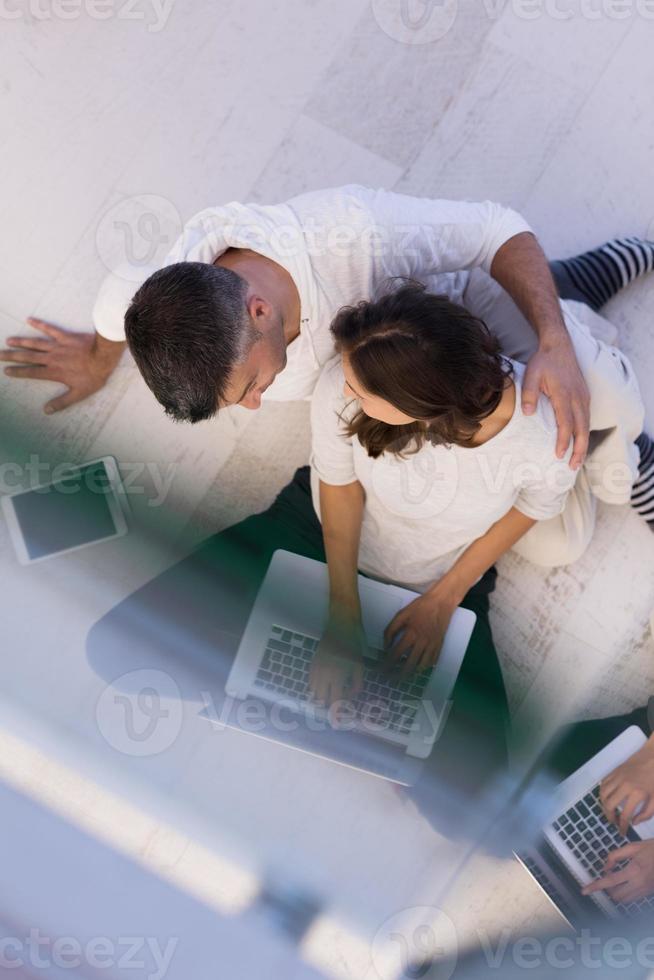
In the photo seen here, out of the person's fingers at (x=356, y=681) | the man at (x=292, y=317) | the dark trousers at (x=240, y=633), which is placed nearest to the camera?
the dark trousers at (x=240, y=633)

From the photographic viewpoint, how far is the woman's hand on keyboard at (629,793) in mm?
1067

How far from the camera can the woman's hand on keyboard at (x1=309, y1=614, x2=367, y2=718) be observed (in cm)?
86

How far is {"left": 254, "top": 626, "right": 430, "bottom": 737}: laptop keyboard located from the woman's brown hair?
0.29 metres

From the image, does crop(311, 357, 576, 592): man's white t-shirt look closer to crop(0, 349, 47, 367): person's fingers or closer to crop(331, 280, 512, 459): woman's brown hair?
crop(331, 280, 512, 459): woman's brown hair

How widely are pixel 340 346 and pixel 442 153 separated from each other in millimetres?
629

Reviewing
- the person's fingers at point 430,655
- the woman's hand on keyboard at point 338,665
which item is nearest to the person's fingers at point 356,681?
the woman's hand on keyboard at point 338,665

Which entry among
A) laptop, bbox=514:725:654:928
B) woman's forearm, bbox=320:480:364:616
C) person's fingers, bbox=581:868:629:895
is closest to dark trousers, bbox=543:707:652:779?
laptop, bbox=514:725:654:928

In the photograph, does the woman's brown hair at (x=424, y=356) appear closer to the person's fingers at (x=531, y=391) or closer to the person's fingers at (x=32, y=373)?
the person's fingers at (x=531, y=391)

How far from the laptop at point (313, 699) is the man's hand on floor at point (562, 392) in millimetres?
328

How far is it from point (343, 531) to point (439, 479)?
0.17 metres

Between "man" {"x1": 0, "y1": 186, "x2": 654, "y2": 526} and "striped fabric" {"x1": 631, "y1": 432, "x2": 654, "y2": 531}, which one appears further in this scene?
"striped fabric" {"x1": 631, "y1": 432, "x2": 654, "y2": 531}

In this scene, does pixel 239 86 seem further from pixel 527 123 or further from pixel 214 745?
pixel 214 745

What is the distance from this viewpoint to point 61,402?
4.20 ft

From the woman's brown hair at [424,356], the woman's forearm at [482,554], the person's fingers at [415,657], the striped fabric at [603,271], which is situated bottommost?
the person's fingers at [415,657]
